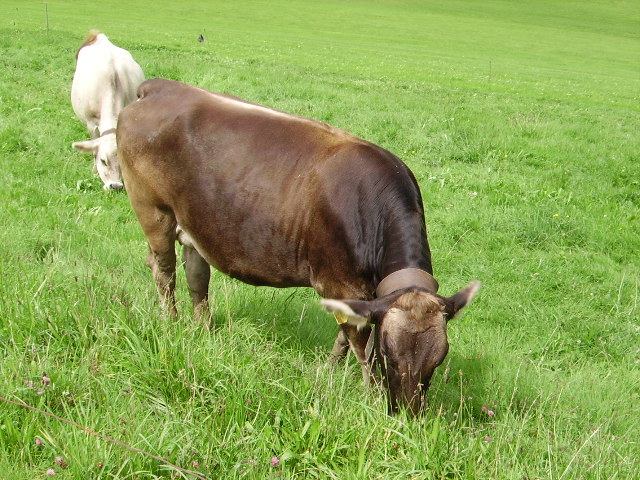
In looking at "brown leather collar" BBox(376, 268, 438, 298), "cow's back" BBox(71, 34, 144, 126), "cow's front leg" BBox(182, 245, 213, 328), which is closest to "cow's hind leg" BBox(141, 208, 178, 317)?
"cow's front leg" BBox(182, 245, 213, 328)

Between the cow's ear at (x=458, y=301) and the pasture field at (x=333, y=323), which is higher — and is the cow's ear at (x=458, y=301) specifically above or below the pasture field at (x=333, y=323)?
above

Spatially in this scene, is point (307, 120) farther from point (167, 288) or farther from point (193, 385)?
point (193, 385)

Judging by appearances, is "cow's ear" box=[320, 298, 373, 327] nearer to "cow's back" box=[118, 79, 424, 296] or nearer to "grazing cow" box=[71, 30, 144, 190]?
"cow's back" box=[118, 79, 424, 296]

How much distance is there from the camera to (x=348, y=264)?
4656mm

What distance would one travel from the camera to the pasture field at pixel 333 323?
11.2 feet

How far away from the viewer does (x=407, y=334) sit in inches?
150

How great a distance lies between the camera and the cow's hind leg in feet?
18.8

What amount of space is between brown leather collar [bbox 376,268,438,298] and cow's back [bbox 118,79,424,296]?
0.41m

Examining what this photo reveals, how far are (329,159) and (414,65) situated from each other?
1051 inches

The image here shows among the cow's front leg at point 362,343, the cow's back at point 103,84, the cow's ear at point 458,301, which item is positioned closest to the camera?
the cow's ear at point 458,301

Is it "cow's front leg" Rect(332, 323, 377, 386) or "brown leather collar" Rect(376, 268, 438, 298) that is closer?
"brown leather collar" Rect(376, 268, 438, 298)

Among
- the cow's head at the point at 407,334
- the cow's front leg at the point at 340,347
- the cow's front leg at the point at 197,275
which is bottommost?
the cow's front leg at the point at 340,347

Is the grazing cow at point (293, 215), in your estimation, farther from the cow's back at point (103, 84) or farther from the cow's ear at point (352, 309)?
the cow's back at point (103, 84)

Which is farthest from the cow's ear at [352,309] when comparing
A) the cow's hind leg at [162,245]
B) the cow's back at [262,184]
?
the cow's hind leg at [162,245]
